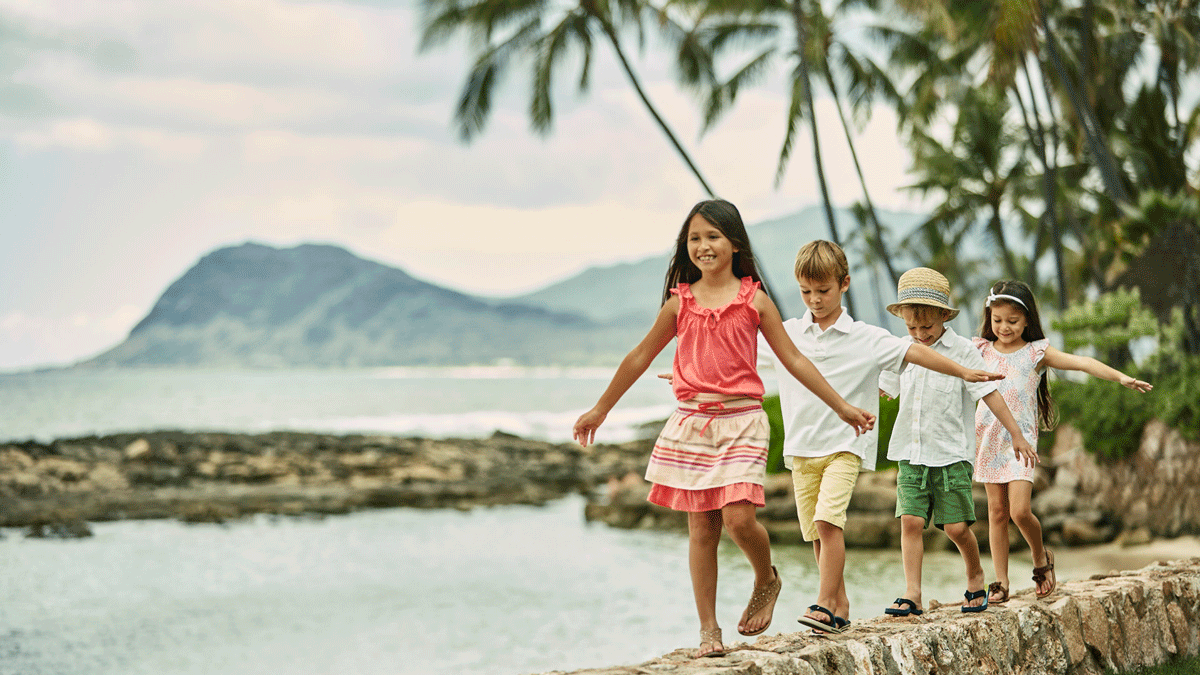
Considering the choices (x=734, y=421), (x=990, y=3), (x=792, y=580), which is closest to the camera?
(x=734, y=421)

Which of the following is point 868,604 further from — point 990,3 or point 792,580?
point 990,3

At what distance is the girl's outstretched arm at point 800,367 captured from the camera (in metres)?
3.68

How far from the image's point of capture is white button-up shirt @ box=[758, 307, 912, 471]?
157 inches

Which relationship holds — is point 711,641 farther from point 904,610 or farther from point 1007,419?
point 1007,419

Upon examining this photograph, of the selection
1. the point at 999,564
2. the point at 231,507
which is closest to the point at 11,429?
the point at 231,507

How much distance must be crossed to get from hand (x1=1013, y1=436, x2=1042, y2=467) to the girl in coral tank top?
1041 millimetres

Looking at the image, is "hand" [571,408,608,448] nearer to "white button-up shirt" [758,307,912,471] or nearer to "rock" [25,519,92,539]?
"white button-up shirt" [758,307,912,471]

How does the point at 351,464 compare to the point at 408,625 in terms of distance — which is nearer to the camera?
the point at 408,625

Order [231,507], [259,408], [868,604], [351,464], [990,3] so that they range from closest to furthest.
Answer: [868,604] → [990,3] → [231,507] → [351,464] → [259,408]

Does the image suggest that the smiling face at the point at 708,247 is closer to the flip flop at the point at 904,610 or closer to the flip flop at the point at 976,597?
the flip flop at the point at 904,610

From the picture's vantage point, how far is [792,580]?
14.1 m

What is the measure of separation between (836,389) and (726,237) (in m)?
0.83

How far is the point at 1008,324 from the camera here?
4664 millimetres

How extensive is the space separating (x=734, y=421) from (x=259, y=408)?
82.9 meters
